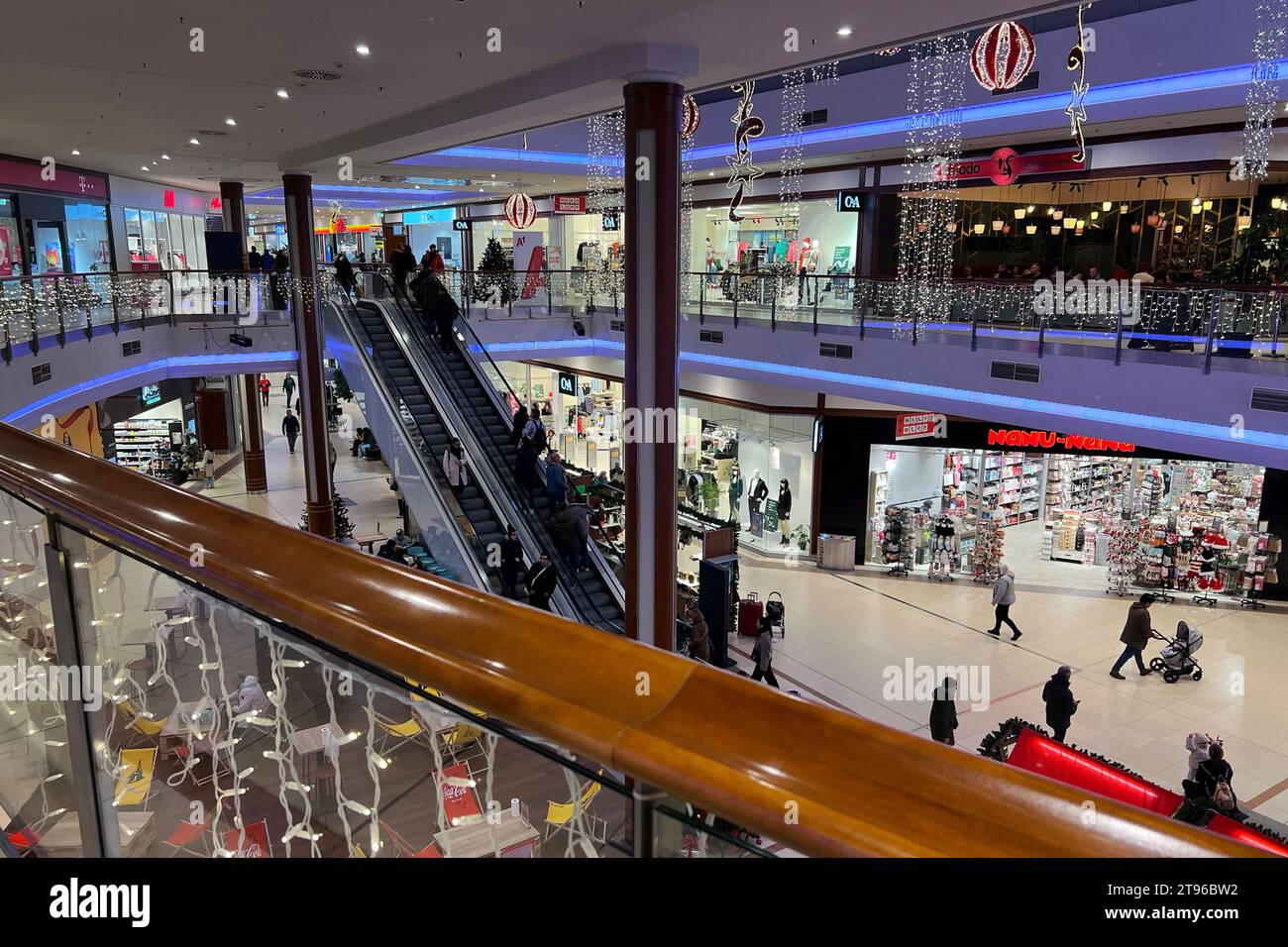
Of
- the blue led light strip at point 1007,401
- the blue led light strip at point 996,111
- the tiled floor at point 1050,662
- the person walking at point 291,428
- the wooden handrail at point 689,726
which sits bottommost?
the tiled floor at point 1050,662

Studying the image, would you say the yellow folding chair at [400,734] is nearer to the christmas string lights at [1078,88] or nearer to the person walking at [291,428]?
the christmas string lights at [1078,88]

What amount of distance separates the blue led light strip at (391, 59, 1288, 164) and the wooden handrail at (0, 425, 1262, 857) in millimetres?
12934

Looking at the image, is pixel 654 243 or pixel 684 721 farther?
pixel 654 243

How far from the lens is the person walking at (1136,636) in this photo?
460 inches

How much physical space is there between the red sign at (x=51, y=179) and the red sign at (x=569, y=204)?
407 inches

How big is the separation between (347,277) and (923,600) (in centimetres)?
1181

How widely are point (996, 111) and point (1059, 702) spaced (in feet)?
28.8

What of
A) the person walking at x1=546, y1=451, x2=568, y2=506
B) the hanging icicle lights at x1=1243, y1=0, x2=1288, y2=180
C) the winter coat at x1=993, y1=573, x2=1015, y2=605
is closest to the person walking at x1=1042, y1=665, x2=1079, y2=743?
the winter coat at x1=993, y1=573, x2=1015, y2=605

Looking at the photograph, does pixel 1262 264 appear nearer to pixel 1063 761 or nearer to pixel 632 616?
Result: pixel 1063 761

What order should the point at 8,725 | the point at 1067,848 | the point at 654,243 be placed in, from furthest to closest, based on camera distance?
the point at 654,243 < the point at 8,725 < the point at 1067,848

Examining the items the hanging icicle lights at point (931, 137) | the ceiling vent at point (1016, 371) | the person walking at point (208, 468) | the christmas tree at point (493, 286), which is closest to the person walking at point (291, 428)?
the person walking at point (208, 468)
